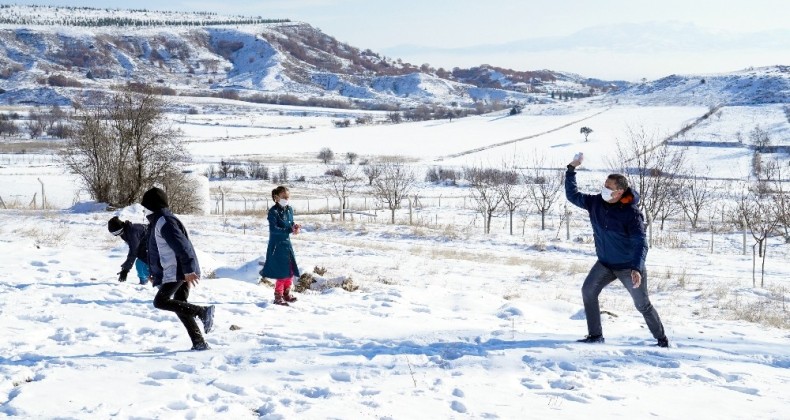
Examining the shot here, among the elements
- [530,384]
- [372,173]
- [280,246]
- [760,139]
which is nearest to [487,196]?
[372,173]

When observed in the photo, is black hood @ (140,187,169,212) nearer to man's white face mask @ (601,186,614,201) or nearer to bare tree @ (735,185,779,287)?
man's white face mask @ (601,186,614,201)

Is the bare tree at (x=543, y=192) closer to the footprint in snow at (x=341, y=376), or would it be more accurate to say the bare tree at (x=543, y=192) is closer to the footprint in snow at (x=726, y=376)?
the footprint in snow at (x=726, y=376)

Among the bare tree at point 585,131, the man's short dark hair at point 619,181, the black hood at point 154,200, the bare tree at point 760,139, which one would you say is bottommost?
the black hood at point 154,200

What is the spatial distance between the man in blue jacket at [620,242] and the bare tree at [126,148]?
1051 inches

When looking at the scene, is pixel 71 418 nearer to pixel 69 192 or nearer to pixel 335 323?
pixel 335 323

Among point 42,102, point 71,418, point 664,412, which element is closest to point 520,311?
point 664,412

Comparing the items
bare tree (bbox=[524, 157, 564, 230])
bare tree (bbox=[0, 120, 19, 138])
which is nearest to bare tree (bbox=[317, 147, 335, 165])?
bare tree (bbox=[524, 157, 564, 230])

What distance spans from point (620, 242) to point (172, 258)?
476 cm

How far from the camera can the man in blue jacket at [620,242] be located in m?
7.55

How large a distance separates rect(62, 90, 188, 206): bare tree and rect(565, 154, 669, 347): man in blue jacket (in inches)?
1051

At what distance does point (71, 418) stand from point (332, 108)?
183 metres

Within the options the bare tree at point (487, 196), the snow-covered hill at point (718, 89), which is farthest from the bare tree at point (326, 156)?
the snow-covered hill at point (718, 89)

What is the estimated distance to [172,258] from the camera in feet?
24.2

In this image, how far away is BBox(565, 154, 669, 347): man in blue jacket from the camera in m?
7.55
